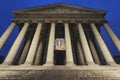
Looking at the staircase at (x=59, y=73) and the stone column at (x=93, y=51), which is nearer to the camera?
the staircase at (x=59, y=73)

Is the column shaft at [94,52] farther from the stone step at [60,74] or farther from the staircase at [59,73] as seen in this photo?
the stone step at [60,74]

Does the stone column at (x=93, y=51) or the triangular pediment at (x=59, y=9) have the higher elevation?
the triangular pediment at (x=59, y=9)

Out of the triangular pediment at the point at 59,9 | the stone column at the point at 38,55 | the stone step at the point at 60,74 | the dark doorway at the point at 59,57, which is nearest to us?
the stone step at the point at 60,74

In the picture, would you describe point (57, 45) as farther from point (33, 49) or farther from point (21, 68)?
point (21, 68)

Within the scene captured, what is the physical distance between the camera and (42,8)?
44.2m

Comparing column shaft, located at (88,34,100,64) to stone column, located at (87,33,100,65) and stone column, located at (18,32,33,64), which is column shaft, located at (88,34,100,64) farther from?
stone column, located at (18,32,33,64)

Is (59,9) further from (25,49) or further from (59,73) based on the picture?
(59,73)

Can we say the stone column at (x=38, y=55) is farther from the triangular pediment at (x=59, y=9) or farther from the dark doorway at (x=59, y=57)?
the triangular pediment at (x=59, y=9)

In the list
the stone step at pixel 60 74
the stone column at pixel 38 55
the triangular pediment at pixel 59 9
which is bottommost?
the stone step at pixel 60 74

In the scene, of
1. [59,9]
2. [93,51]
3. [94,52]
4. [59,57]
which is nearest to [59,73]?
[94,52]

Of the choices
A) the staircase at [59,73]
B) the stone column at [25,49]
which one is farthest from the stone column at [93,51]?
the stone column at [25,49]

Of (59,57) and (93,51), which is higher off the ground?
(59,57)

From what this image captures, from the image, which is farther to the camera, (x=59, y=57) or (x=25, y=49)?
(x=59, y=57)

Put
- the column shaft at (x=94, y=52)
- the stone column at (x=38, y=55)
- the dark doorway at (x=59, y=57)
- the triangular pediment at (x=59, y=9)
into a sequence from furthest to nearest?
the dark doorway at (x=59, y=57)
the triangular pediment at (x=59, y=9)
the column shaft at (x=94, y=52)
the stone column at (x=38, y=55)
